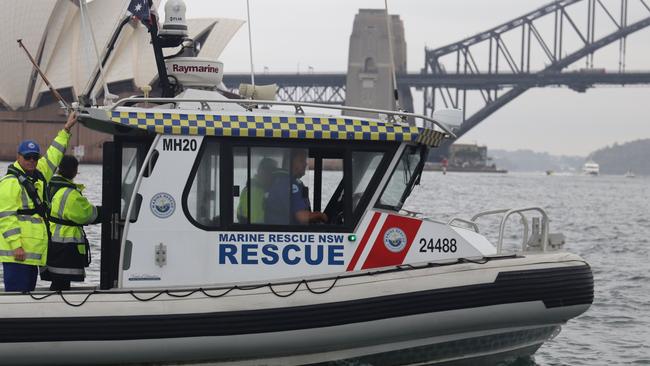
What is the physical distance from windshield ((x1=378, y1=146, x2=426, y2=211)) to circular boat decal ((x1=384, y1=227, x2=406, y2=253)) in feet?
0.64

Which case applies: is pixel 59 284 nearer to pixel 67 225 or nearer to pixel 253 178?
pixel 67 225

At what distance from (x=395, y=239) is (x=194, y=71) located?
6.68ft

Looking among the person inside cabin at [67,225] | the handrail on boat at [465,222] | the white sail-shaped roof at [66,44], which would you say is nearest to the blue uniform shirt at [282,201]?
the person inside cabin at [67,225]

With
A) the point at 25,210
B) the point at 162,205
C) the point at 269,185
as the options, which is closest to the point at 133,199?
the point at 162,205

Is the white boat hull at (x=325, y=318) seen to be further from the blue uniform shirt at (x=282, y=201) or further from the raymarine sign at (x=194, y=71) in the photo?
the raymarine sign at (x=194, y=71)

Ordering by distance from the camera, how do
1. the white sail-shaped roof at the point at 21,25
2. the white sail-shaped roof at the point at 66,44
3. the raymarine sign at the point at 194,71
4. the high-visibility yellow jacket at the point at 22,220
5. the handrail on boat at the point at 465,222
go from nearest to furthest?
the high-visibility yellow jacket at the point at 22,220 < the raymarine sign at the point at 194,71 < the handrail on boat at the point at 465,222 < the white sail-shaped roof at the point at 21,25 < the white sail-shaped roof at the point at 66,44

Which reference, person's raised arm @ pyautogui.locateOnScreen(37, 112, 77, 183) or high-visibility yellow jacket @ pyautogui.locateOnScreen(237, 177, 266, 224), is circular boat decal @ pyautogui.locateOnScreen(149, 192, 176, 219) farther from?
person's raised arm @ pyautogui.locateOnScreen(37, 112, 77, 183)

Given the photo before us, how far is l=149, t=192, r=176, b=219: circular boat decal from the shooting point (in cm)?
814

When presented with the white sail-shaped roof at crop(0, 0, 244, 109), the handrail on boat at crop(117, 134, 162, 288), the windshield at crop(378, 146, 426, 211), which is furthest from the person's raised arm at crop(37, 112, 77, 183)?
the white sail-shaped roof at crop(0, 0, 244, 109)

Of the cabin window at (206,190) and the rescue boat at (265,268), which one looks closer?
the rescue boat at (265,268)

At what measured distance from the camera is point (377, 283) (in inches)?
321

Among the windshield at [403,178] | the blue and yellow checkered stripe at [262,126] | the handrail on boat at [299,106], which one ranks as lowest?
the windshield at [403,178]

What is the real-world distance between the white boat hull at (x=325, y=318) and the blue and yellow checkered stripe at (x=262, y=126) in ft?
3.47

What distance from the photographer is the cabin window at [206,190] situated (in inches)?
321
